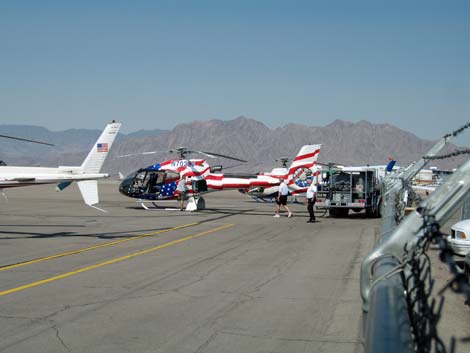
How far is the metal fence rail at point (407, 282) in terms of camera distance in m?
2.28

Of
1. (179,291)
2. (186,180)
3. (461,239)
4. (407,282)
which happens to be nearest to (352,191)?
(186,180)

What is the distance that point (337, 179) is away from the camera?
1105 inches

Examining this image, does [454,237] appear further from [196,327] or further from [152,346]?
[152,346]

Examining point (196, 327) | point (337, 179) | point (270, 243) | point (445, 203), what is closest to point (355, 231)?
point (270, 243)

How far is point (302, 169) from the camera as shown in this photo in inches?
1329

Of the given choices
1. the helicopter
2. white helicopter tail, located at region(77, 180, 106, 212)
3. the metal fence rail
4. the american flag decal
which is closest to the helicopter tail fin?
the helicopter

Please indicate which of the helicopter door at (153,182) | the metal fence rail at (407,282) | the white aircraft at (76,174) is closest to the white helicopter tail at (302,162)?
the helicopter door at (153,182)

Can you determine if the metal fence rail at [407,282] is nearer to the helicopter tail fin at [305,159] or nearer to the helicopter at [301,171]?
the helicopter at [301,171]

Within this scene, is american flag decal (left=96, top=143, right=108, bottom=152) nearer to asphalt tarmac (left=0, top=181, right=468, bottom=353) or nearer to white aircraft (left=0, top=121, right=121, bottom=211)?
white aircraft (left=0, top=121, right=121, bottom=211)

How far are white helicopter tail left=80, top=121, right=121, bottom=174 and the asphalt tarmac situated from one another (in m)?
2.17

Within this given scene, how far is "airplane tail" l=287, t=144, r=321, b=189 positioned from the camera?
3325 centimetres

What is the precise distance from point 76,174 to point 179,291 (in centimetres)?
1108

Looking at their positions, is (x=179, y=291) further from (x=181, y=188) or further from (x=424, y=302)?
(x=181, y=188)

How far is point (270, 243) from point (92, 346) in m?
10.4
